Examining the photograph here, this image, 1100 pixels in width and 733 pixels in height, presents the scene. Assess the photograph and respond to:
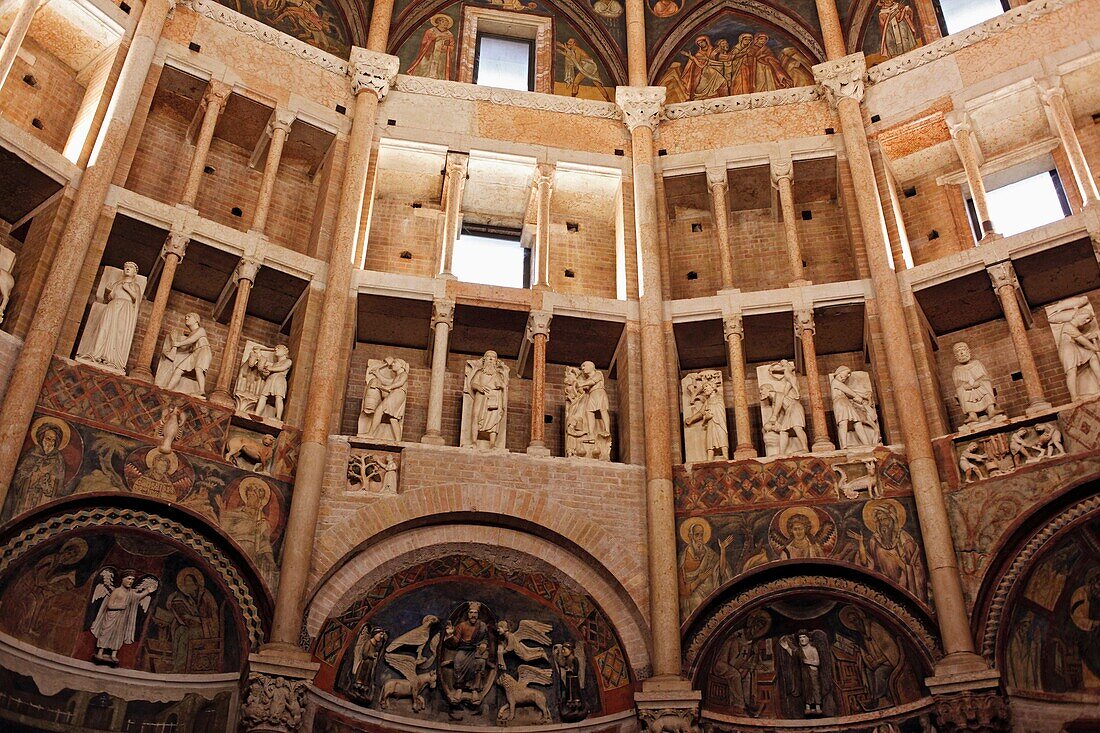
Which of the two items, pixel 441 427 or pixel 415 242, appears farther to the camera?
pixel 415 242

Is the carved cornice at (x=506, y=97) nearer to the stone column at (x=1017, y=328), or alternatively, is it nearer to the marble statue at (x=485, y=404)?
the marble statue at (x=485, y=404)

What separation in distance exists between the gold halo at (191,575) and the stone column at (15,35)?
6.70 m

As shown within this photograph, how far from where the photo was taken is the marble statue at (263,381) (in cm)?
1438

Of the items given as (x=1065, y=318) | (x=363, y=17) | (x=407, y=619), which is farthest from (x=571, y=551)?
(x=363, y=17)

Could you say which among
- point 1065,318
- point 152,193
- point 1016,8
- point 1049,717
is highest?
point 1016,8

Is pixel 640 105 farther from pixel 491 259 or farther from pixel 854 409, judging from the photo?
pixel 854 409

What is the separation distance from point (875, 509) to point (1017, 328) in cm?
326

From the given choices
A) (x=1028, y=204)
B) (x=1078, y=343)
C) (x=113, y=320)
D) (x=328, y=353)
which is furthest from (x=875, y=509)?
(x=113, y=320)

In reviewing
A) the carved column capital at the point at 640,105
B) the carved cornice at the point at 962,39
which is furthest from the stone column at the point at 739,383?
the carved cornice at the point at 962,39

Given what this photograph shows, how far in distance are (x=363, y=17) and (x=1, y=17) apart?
5.90 metres

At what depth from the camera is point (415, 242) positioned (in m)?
17.7

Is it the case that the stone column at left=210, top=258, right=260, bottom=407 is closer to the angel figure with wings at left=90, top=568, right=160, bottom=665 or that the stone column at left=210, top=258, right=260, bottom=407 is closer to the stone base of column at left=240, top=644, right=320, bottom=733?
the angel figure with wings at left=90, top=568, right=160, bottom=665

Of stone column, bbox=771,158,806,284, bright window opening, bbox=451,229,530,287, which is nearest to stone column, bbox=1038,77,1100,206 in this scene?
stone column, bbox=771,158,806,284

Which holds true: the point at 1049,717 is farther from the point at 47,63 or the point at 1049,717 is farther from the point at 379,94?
the point at 47,63
